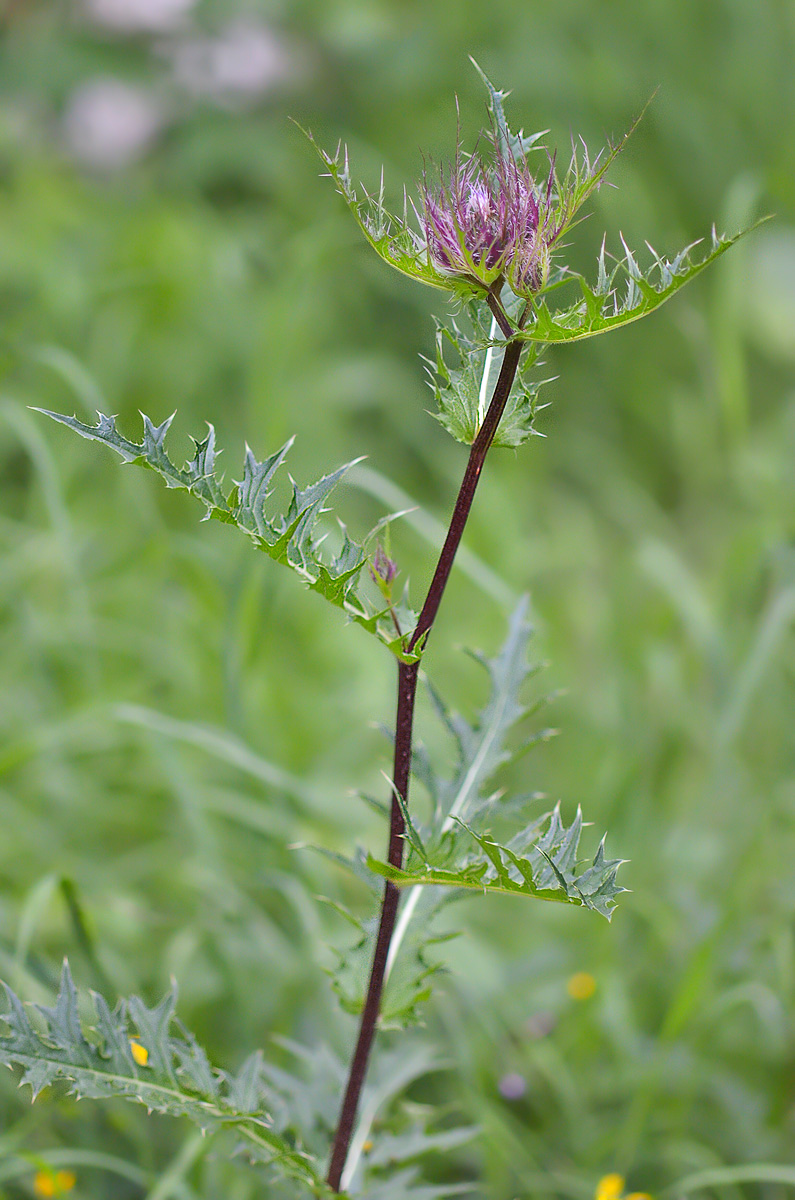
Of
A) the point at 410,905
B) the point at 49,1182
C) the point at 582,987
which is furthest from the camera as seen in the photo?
the point at 582,987

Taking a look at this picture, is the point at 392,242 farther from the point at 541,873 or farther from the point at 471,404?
the point at 541,873

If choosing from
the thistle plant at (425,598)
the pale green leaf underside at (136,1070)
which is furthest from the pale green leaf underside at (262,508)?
the pale green leaf underside at (136,1070)

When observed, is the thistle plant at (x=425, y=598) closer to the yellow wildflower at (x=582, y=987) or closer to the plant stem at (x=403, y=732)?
the plant stem at (x=403, y=732)

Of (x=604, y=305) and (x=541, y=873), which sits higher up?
(x=604, y=305)

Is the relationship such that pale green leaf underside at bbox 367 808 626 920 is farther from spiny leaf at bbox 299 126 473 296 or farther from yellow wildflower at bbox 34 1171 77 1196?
yellow wildflower at bbox 34 1171 77 1196

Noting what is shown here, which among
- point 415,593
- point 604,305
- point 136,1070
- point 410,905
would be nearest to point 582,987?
point 410,905

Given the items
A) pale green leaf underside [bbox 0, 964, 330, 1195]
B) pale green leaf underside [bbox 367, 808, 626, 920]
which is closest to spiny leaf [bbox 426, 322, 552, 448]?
pale green leaf underside [bbox 367, 808, 626, 920]

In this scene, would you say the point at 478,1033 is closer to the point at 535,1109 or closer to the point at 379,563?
the point at 535,1109
